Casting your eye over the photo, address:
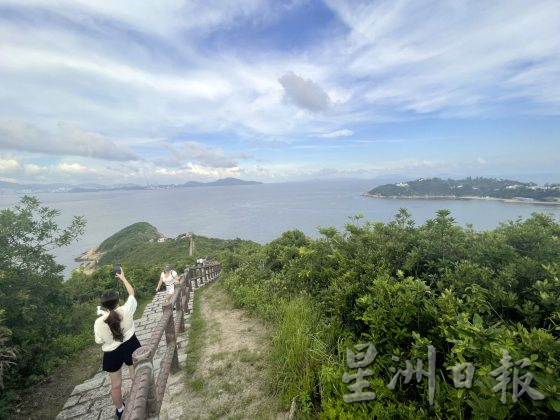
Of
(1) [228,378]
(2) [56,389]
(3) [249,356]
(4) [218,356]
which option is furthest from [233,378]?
(2) [56,389]

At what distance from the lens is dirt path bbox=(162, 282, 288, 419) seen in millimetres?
3531

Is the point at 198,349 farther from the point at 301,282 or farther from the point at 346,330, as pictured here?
the point at 346,330

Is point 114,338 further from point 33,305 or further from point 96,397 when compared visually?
point 33,305

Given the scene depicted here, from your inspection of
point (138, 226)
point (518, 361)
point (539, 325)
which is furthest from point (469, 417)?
point (138, 226)

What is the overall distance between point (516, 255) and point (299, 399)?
3186mm

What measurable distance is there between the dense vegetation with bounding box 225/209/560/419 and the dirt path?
1.23 feet

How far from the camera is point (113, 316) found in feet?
12.0

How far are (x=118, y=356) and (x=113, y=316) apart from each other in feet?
1.93

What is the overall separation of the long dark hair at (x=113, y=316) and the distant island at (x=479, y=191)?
67.4m

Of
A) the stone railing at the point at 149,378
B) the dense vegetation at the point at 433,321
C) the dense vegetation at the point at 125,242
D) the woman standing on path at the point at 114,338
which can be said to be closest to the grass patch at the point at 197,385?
the stone railing at the point at 149,378

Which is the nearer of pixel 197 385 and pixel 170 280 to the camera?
pixel 197 385

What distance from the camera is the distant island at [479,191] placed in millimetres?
58700

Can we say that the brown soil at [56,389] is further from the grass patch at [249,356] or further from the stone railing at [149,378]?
the grass patch at [249,356]

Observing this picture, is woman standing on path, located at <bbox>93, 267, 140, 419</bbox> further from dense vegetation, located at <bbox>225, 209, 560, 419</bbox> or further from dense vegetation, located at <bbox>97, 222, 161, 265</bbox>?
dense vegetation, located at <bbox>97, 222, 161, 265</bbox>
